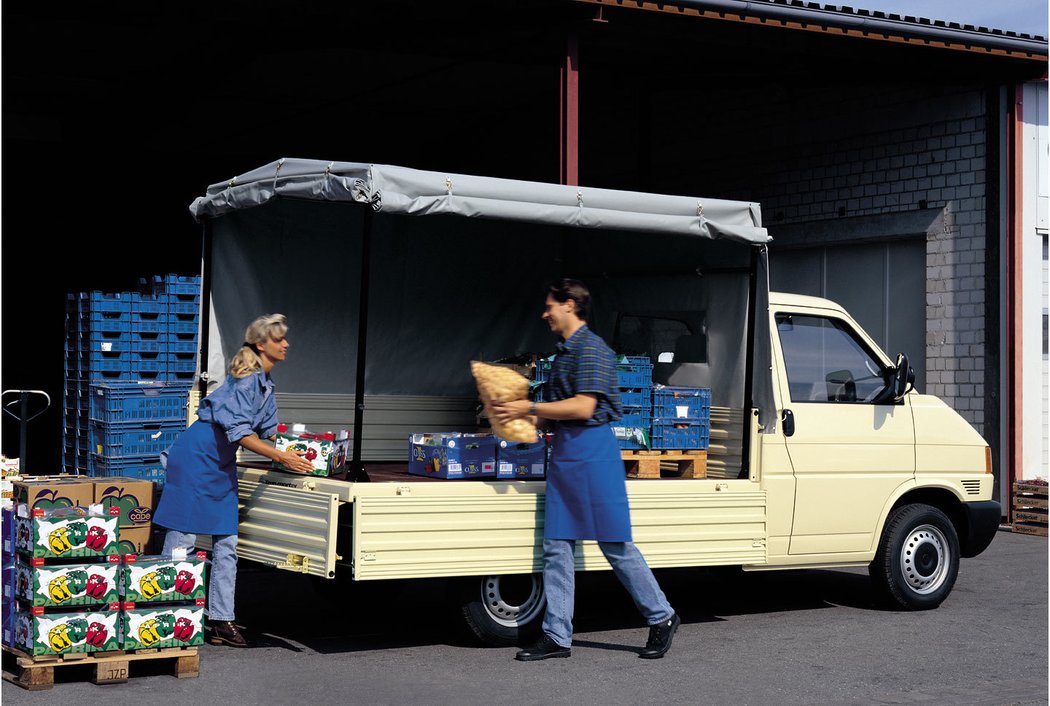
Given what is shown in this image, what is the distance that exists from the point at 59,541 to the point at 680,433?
3.90 m

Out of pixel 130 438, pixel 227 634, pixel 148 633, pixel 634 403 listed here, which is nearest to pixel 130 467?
pixel 130 438

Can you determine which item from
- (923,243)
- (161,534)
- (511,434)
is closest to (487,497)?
(511,434)

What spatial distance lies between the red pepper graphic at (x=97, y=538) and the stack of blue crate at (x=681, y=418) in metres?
3.46

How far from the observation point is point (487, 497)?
308 inches

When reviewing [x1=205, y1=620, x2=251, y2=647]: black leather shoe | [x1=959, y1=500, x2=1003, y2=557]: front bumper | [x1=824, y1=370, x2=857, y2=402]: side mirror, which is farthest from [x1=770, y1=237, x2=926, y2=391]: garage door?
[x1=205, y1=620, x2=251, y2=647]: black leather shoe

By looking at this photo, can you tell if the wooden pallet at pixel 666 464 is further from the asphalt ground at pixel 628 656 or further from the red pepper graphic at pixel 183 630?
the red pepper graphic at pixel 183 630

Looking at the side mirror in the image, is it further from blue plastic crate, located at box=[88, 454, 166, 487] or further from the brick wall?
the brick wall

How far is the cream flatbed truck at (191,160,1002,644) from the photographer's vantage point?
25.2 ft

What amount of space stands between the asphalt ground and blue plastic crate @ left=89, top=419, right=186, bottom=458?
1482 mm

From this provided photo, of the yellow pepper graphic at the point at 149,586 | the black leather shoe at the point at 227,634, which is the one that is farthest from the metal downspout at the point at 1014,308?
the yellow pepper graphic at the point at 149,586

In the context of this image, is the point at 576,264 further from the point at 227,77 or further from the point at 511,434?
the point at 227,77

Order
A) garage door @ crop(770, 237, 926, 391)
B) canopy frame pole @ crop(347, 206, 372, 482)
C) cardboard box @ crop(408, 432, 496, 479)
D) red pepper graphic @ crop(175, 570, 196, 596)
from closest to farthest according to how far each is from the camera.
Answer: red pepper graphic @ crop(175, 570, 196, 596), canopy frame pole @ crop(347, 206, 372, 482), cardboard box @ crop(408, 432, 496, 479), garage door @ crop(770, 237, 926, 391)

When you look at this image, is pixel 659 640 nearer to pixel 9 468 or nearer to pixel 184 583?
pixel 184 583

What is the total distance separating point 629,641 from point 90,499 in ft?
11.0
